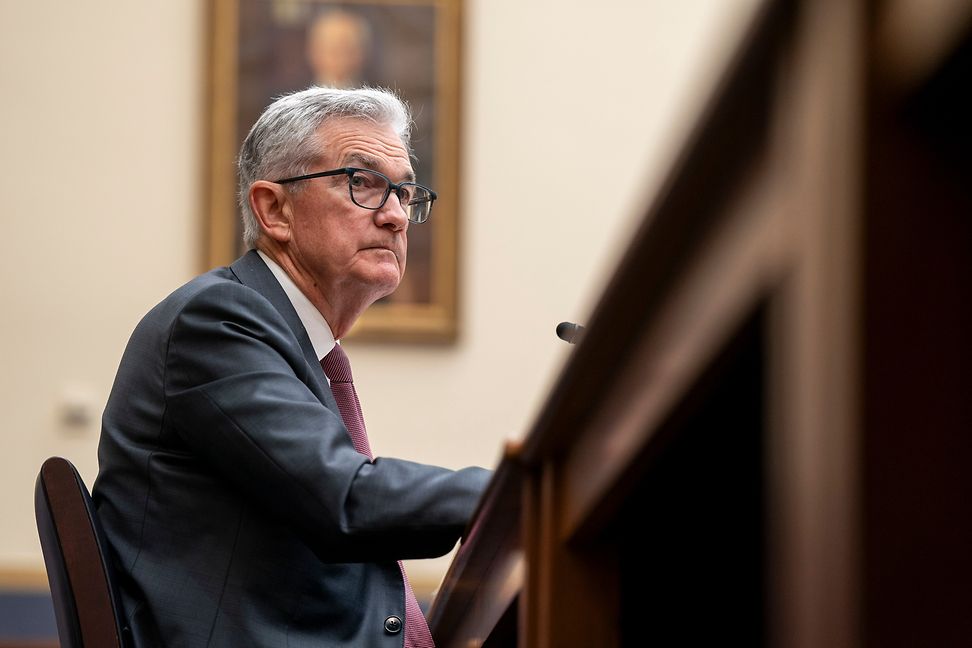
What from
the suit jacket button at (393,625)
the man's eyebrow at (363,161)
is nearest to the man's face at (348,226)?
the man's eyebrow at (363,161)


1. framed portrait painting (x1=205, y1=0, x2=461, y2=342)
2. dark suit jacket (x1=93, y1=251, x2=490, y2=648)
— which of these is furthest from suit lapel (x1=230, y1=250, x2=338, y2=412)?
framed portrait painting (x1=205, y1=0, x2=461, y2=342)

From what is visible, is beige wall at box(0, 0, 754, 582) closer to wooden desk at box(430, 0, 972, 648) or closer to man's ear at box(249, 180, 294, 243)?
man's ear at box(249, 180, 294, 243)

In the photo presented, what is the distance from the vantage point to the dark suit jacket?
188 cm

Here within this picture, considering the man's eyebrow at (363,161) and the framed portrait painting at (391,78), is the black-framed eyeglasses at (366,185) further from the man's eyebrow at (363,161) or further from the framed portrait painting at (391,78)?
the framed portrait painting at (391,78)

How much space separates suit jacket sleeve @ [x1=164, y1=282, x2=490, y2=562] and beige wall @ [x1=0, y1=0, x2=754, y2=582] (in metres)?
→ 4.65

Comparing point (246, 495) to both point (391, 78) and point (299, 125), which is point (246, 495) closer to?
point (299, 125)

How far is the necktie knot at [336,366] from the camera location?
2391 mm

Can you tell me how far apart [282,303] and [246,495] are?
0.41 m

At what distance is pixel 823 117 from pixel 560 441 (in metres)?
0.61

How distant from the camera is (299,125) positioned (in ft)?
8.25

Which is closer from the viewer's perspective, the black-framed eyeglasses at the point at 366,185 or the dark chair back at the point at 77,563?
the dark chair back at the point at 77,563

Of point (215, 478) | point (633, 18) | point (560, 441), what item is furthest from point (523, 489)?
point (633, 18)

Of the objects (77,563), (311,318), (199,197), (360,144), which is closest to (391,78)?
(199,197)

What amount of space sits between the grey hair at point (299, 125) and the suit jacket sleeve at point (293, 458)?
1.74 ft
